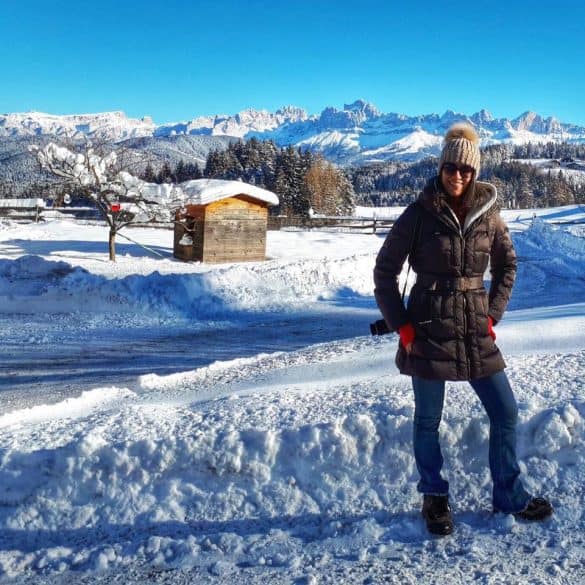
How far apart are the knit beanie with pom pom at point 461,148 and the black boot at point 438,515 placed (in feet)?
5.97

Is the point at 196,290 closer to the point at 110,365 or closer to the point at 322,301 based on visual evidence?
the point at 322,301

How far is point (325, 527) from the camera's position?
3385mm

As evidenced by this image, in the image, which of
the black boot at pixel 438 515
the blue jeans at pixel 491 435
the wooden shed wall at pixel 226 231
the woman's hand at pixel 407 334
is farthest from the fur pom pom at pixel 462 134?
the wooden shed wall at pixel 226 231

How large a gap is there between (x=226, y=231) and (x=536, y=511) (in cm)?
1754

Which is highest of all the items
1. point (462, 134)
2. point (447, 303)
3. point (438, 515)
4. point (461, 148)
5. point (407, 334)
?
point (462, 134)

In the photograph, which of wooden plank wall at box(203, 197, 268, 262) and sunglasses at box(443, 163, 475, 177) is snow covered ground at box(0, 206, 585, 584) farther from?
wooden plank wall at box(203, 197, 268, 262)

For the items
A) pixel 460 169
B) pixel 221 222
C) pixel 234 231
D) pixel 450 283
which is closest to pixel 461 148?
pixel 460 169

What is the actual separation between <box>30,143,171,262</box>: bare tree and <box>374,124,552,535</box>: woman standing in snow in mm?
15447

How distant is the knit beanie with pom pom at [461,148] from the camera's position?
3131 mm

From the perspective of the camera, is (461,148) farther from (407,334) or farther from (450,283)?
(407,334)

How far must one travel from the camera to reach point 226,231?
66.1 feet

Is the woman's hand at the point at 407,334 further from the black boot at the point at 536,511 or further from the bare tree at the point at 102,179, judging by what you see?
the bare tree at the point at 102,179

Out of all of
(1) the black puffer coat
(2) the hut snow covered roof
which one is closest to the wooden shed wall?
(2) the hut snow covered roof

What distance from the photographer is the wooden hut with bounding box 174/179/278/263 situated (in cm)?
1933
